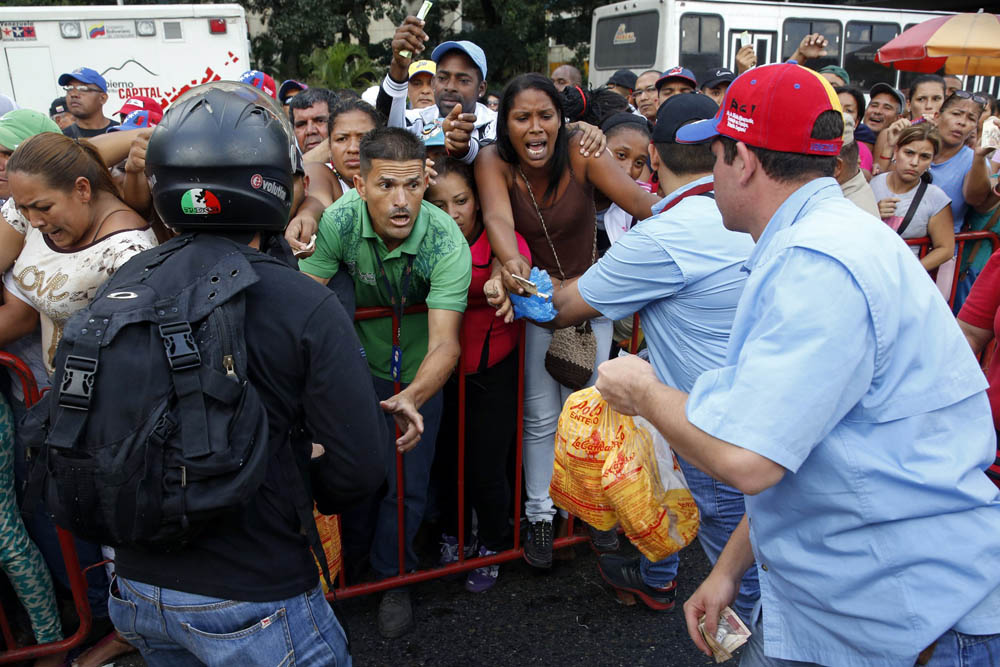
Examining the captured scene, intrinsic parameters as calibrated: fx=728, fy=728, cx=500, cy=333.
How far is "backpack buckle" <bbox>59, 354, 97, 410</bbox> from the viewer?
1392 millimetres

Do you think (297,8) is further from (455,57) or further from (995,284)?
(995,284)

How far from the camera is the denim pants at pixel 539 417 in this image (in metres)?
3.54

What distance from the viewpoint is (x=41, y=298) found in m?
2.65

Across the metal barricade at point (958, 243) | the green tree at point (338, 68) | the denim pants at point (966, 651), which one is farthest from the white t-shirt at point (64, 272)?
the green tree at point (338, 68)

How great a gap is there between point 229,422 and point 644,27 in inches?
578

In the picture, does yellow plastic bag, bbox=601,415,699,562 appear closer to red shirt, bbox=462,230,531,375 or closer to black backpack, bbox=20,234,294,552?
red shirt, bbox=462,230,531,375

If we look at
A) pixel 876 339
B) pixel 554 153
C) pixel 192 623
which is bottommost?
pixel 192 623

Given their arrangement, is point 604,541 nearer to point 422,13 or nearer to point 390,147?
point 390,147

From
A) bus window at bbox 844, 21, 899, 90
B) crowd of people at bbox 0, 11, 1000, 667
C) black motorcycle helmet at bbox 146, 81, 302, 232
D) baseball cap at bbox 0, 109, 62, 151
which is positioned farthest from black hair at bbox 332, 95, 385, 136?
bus window at bbox 844, 21, 899, 90

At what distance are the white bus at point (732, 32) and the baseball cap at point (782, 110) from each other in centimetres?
1293

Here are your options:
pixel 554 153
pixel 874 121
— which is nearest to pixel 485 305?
pixel 554 153

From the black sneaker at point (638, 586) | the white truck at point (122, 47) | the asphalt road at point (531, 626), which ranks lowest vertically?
the asphalt road at point (531, 626)

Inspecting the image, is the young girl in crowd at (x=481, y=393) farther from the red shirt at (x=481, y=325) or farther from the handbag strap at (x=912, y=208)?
the handbag strap at (x=912, y=208)

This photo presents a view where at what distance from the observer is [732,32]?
1395 centimetres
